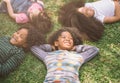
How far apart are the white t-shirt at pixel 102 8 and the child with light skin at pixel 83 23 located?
0.15 metres

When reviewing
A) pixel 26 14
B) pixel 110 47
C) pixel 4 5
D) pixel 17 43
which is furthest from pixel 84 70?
pixel 4 5

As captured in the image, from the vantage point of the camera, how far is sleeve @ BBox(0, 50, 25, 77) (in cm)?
410

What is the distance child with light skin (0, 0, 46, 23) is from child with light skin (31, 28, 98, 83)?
0.58 m

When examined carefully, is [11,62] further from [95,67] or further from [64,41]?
[95,67]

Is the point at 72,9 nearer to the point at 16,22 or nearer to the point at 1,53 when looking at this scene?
the point at 16,22

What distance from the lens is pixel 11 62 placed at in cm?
417

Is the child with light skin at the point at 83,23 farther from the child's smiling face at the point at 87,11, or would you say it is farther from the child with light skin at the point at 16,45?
the child with light skin at the point at 16,45

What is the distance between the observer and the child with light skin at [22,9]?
16.0 ft

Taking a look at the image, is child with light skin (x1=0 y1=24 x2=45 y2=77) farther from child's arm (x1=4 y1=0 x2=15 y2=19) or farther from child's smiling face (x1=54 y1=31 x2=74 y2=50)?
child's arm (x1=4 y1=0 x2=15 y2=19)

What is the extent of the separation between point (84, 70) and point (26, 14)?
137 cm

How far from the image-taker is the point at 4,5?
16.6 feet

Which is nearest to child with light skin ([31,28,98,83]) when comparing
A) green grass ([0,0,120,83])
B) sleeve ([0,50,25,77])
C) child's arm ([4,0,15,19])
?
green grass ([0,0,120,83])

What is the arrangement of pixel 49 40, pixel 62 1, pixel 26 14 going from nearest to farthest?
pixel 49 40 → pixel 26 14 → pixel 62 1

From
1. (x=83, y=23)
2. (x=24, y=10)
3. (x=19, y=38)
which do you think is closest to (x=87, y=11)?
(x=83, y=23)
